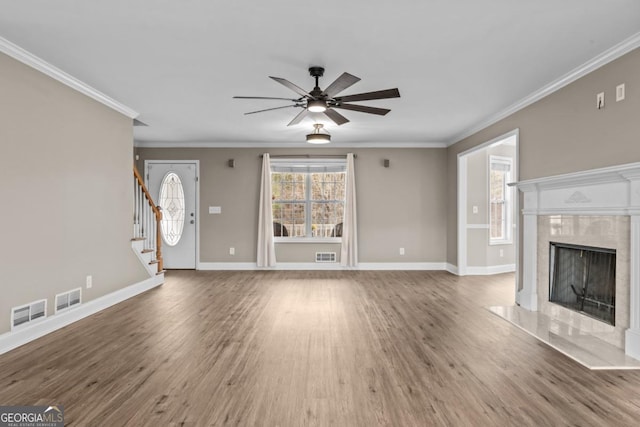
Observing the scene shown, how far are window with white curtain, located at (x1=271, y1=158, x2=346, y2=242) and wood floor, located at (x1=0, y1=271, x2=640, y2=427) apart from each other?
3089 mm

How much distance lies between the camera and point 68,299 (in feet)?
12.4

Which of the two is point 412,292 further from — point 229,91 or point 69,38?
point 69,38

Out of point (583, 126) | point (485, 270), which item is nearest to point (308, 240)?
point (485, 270)

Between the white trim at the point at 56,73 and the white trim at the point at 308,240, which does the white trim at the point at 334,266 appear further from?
the white trim at the point at 56,73

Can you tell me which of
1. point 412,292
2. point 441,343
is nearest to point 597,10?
point 441,343

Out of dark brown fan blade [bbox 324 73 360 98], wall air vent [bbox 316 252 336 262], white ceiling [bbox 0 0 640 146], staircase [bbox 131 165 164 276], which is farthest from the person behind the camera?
wall air vent [bbox 316 252 336 262]

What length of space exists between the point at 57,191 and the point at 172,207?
3658mm

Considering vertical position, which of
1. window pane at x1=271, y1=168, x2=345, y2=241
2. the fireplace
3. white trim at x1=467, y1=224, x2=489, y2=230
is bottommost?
the fireplace

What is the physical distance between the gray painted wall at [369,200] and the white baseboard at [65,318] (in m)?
2.14

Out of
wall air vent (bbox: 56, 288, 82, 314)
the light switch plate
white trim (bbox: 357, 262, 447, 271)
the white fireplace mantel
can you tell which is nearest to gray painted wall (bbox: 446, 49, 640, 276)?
the light switch plate

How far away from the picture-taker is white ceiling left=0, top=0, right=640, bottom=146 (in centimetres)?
249

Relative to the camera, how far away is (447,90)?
4164 mm

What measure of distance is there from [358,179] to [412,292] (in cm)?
278

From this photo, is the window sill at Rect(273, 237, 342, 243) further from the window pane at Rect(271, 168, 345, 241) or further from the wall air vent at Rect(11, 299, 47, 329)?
the wall air vent at Rect(11, 299, 47, 329)
